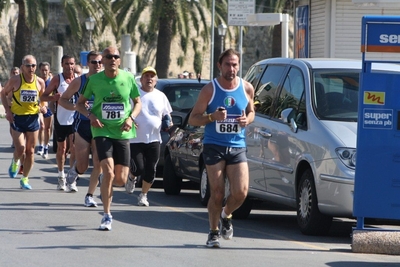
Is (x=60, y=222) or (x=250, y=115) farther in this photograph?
(x=60, y=222)

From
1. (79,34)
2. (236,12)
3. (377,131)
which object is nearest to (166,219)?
(377,131)

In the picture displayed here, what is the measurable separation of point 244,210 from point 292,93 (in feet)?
5.74

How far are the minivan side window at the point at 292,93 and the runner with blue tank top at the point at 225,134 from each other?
5.93 ft

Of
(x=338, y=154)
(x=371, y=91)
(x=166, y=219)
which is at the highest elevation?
(x=371, y=91)

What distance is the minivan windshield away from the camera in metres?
10.6

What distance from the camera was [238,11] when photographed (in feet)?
71.6

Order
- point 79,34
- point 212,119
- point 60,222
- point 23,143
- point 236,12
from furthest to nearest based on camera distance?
1. point 79,34
2. point 236,12
3. point 23,143
4. point 60,222
5. point 212,119

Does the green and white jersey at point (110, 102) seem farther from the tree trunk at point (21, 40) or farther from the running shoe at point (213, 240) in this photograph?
the tree trunk at point (21, 40)

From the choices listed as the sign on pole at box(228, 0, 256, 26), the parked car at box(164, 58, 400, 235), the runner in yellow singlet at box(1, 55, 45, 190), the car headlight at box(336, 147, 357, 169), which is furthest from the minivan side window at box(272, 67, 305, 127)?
the sign on pole at box(228, 0, 256, 26)

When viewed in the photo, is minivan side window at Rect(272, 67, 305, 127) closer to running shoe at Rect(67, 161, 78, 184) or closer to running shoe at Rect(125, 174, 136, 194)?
running shoe at Rect(125, 174, 136, 194)

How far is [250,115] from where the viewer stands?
9.34 m

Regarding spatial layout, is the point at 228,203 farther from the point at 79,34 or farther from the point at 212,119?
the point at 79,34

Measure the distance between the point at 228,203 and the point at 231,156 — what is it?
0.48 metres

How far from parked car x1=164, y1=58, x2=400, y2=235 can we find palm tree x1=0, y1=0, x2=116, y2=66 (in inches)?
1046
